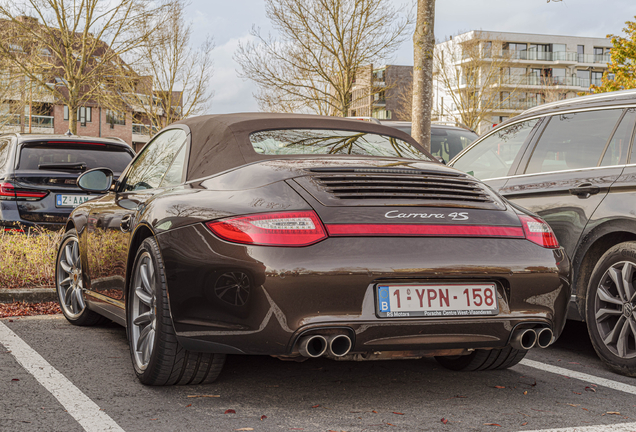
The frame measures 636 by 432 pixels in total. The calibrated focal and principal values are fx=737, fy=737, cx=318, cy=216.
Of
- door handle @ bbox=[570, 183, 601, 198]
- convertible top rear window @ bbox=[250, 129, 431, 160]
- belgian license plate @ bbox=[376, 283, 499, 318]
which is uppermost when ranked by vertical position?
convertible top rear window @ bbox=[250, 129, 431, 160]

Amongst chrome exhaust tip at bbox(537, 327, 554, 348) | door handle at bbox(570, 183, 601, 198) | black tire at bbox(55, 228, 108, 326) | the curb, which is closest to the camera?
chrome exhaust tip at bbox(537, 327, 554, 348)

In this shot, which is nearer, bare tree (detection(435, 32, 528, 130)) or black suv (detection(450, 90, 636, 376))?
black suv (detection(450, 90, 636, 376))

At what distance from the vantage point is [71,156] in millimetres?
8734

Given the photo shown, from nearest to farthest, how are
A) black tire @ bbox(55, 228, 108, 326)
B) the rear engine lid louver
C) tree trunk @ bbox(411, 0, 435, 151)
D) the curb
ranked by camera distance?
the rear engine lid louver
black tire @ bbox(55, 228, 108, 326)
the curb
tree trunk @ bbox(411, 0, 435, 151)

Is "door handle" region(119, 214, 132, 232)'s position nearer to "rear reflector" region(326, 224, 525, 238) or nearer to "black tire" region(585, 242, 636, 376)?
"rear reflector" region(326, 224, 525, 238)

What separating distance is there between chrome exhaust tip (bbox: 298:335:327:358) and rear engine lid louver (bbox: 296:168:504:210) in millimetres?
607

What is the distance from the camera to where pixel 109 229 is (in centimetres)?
482

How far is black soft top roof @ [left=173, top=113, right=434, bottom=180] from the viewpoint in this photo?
4039 millimetres

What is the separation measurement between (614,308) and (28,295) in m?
5.07

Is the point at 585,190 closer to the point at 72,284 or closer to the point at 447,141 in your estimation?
the point at 72,284

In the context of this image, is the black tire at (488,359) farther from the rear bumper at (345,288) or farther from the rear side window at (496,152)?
the rear side window at (496,152)

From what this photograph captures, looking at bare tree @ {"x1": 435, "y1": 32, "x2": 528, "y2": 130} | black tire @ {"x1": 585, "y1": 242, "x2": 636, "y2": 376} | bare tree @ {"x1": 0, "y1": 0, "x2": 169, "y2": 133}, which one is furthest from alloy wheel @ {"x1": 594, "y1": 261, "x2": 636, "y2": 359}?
bare tree @ {"x1": 435, "y1": 32, "x2": 528, "y2": 130}

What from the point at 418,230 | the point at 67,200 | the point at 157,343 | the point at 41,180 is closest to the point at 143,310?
the point at 157,343

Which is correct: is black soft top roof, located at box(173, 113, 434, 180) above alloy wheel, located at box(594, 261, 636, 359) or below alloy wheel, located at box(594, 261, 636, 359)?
above
